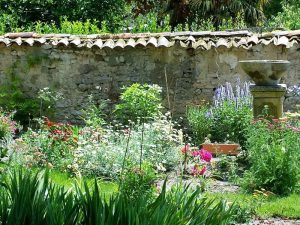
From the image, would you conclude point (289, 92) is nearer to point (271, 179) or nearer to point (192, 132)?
point (192, 132)

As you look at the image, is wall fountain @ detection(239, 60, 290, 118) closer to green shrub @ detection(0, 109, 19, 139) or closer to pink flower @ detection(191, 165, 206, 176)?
pink flower @ detection(191, 165, 206, 176)

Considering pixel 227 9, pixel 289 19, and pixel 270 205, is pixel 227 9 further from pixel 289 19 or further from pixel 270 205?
pixel 270 205

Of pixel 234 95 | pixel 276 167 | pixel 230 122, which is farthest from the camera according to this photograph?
pixel 234 95

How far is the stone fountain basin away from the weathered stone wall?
9.79ft

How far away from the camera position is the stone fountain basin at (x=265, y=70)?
944 centimetres

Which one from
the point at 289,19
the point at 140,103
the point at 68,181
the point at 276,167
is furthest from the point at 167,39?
the point at 289,19

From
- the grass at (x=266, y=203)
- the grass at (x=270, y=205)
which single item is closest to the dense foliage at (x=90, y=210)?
the grass at (x=266, y=203)

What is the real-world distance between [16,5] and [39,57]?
19.8 feet

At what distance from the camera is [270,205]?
717cm

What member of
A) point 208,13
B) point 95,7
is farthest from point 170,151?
point 208,13

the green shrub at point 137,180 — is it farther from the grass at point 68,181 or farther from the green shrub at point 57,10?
the green shrub at point 57,10

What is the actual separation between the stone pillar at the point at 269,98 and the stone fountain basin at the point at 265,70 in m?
0.10

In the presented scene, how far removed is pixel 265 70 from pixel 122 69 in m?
4.35

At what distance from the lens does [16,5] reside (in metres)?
19.0
